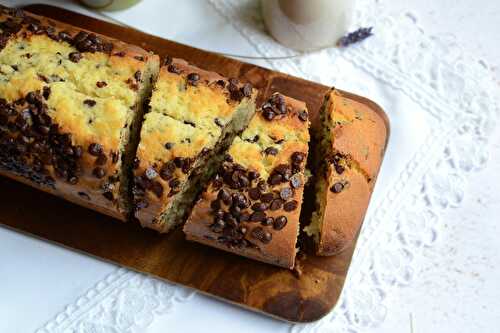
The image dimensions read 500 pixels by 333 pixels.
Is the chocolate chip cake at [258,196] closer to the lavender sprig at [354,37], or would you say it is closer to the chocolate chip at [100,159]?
the chocolate chip at [100,159]

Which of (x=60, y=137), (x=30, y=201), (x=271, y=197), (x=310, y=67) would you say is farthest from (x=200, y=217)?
(x=310, y=67)

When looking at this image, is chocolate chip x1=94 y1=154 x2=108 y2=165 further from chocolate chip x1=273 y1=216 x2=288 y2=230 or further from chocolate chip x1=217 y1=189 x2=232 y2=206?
chocolate chip x1=273 y1=216 x2=288 y2=230

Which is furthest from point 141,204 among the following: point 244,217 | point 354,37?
point 354,37

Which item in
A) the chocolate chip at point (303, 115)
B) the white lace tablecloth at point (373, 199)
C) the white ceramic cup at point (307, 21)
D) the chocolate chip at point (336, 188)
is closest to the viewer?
the chocolate chip at point (336, 188)

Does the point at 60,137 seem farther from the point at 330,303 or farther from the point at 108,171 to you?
the point at 330,303

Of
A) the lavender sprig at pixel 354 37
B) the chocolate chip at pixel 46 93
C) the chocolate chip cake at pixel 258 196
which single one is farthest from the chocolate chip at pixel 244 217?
the lavender sprig at pixel 354 37

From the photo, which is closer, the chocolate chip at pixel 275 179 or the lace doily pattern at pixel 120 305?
the chocolate chip at pixel 275 179
